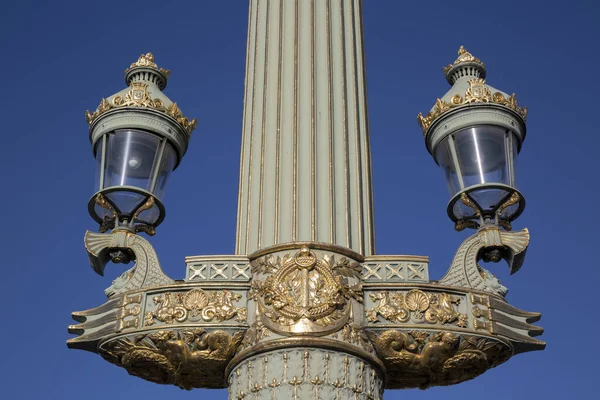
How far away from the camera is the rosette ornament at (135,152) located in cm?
1177

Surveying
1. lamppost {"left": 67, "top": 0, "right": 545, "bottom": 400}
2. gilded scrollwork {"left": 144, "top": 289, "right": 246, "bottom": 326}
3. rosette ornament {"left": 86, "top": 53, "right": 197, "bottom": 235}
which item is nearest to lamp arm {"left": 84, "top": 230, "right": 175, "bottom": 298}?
lamppost {"left": 67, "top": 0, "right": 545, "bottom": 400}

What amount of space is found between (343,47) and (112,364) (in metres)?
4.50

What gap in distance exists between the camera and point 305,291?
1005cm

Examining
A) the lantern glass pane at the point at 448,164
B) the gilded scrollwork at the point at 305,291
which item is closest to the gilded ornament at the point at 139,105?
the gilded scrollwork at the point at 305,291

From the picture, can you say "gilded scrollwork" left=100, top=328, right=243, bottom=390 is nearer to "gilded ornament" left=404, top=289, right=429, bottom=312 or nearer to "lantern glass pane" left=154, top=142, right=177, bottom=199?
"gilded ornament" left=404, top=289, right=429, bottom=312

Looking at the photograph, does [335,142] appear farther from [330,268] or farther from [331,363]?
[331,363]

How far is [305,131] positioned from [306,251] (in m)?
1.68

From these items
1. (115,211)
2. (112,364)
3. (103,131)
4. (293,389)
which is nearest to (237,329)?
(293,389)

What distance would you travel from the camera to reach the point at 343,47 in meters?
12.4

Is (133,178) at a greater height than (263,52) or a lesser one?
lesser

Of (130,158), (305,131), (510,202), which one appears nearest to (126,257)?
(130,158)

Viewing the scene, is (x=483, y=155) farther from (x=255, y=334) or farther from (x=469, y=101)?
→ (x=255, y=334)

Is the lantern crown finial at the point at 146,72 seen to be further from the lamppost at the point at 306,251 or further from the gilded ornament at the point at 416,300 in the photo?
the gilded ornament at the point at 416,300

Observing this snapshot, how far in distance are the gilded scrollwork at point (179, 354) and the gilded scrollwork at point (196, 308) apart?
0.46 feet
